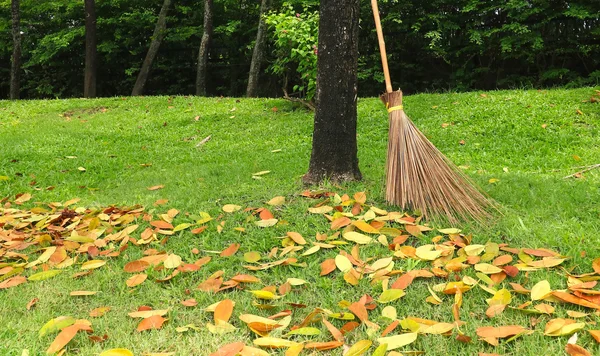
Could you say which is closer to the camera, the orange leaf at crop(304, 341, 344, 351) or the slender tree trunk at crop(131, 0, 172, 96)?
the orange leaf at crop(304, 341, 344, 351)

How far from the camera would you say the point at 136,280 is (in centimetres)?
237

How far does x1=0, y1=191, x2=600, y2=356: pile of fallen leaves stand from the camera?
5.84 ft

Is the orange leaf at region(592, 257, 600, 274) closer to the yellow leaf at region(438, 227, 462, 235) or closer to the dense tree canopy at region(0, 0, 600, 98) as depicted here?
the yellow leaf at region(438, 227, 462, 235)

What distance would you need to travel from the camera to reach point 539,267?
2213 millimetres

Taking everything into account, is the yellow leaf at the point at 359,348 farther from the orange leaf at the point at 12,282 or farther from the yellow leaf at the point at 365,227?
the orange leaf at the point at 12,282

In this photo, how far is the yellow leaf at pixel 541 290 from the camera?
1958 millimetres

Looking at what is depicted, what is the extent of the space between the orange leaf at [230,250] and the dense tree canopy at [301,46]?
14.2 feet

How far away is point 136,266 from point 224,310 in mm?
777

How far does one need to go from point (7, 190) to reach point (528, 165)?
482 centimetres

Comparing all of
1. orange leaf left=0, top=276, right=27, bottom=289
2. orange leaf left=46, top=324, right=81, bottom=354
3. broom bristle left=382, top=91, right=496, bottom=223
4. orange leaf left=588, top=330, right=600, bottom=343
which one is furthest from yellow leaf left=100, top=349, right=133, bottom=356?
broom bristle left=382, top=91, right=496, bottom=223

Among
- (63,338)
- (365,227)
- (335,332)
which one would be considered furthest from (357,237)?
(63,338)

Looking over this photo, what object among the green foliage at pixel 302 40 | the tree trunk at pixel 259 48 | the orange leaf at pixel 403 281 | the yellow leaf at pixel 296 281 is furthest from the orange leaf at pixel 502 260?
the tree trunk at pixel 259 48

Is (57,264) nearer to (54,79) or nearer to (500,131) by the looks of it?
(500,131)

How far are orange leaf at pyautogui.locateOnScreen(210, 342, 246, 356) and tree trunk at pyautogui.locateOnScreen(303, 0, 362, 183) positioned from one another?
1883 mm
